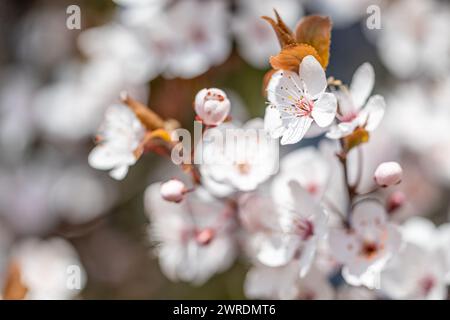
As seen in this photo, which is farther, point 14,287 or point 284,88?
point 14,287

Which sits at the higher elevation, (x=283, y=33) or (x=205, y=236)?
(x=283, y=33)

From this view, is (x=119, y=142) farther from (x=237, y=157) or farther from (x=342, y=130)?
(x=342, y=130)

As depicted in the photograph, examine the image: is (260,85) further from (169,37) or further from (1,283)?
(1,283)

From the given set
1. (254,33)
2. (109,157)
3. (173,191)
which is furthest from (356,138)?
(254,33)

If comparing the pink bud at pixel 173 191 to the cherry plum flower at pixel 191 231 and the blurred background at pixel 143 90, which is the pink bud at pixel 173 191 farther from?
the blurred background at pixel 143 90

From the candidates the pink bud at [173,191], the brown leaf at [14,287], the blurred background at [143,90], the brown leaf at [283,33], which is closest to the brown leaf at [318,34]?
the brown leaf at [283,33]

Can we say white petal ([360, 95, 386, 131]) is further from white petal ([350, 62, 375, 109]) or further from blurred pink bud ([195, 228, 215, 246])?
blurred pink bud ([195, 228, 215, 246])
